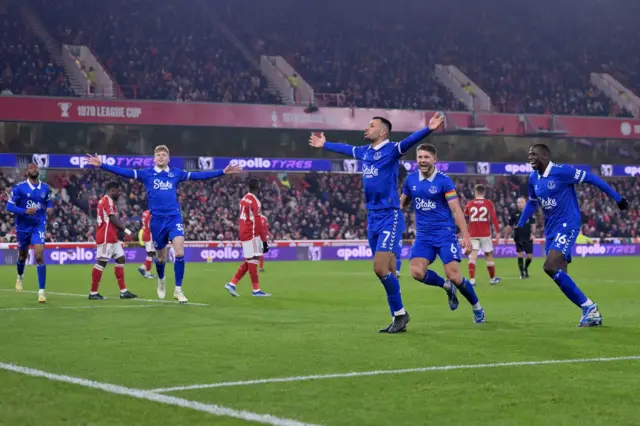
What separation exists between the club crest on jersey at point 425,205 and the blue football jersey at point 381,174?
3.03 ft

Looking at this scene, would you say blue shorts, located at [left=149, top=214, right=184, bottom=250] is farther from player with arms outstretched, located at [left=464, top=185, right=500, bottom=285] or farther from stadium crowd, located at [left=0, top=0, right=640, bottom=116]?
stadium crowd, located at [left=0, top=0, right=640, bottom=116]

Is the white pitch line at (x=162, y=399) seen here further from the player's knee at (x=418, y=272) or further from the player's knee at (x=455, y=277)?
the player's knee at (x=455, y=277)

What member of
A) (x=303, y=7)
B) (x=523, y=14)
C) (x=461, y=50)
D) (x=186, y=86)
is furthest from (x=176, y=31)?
(x=523, y=14)

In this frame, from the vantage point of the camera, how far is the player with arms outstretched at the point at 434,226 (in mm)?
13516

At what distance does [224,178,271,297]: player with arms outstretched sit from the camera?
21219 mm

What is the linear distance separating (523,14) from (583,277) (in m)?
43.4

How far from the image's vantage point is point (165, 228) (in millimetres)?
18375

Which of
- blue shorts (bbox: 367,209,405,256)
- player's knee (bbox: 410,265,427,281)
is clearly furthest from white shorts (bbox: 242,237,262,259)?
blue shorts (bbox: 367,209,405,256)

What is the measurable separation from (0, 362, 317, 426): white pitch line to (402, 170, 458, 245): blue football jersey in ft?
20.4

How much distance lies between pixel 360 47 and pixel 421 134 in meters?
50.9

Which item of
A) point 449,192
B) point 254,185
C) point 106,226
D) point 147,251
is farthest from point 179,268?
point 147,251

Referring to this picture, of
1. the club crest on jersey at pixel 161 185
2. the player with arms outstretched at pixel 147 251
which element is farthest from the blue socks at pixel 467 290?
the player with arms outstretched at pixel 147 251

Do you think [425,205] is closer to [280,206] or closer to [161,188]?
[161,188]

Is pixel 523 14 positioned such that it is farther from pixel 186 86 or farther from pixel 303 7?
pixel 186 86
